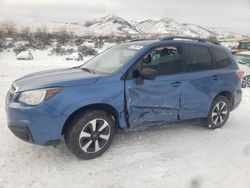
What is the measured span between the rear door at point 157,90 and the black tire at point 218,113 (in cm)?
100

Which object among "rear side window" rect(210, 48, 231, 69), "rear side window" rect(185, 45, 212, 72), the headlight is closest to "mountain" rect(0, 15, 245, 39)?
"rear side window" rect(210, 48, 231, 69)

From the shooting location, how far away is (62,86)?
13.1 feet

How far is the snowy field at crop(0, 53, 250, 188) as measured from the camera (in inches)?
148

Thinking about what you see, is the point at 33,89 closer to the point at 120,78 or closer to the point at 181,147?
the point at 120,78

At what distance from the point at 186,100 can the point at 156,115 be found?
0.67 meters

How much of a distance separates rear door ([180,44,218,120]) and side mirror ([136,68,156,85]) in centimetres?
75

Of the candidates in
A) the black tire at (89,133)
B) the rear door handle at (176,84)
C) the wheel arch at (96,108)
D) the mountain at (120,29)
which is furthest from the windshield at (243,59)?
the mountain at (120,29)

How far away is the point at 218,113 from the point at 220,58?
1.06 metres

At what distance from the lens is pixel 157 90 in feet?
15.4

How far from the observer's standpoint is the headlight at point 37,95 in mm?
3914

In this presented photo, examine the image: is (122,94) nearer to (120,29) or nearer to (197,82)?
(197,82)

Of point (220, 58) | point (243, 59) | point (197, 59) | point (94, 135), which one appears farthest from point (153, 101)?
point (243, 59)

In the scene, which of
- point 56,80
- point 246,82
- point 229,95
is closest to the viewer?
point 56,80

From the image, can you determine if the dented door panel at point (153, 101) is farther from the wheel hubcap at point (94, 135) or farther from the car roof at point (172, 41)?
the car roof at point (172, 41)
